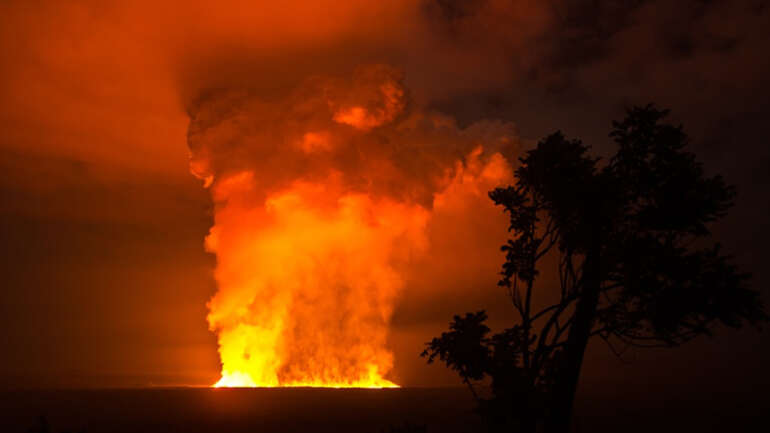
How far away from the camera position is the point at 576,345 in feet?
46.3

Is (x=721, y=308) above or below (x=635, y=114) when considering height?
below

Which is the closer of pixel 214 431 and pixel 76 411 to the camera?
pixel 214 431

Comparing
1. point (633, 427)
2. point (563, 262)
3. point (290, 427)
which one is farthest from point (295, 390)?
→ point (563, 262)

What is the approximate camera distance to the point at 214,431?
71.6 m

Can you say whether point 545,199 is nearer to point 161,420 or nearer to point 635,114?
point 635,114

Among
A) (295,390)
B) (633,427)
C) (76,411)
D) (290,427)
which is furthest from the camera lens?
(295,390)

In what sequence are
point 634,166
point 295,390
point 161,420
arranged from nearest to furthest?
point 634,166 < point 161,420 < point 295,390

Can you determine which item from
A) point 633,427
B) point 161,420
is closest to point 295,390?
point 161,420

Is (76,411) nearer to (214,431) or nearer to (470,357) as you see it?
(214,431)

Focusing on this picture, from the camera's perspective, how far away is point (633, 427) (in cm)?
10462

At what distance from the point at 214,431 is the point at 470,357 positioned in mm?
64852

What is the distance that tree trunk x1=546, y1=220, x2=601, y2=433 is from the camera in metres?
13.9

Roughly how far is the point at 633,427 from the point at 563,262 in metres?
102

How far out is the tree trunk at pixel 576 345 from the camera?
13.9 m
